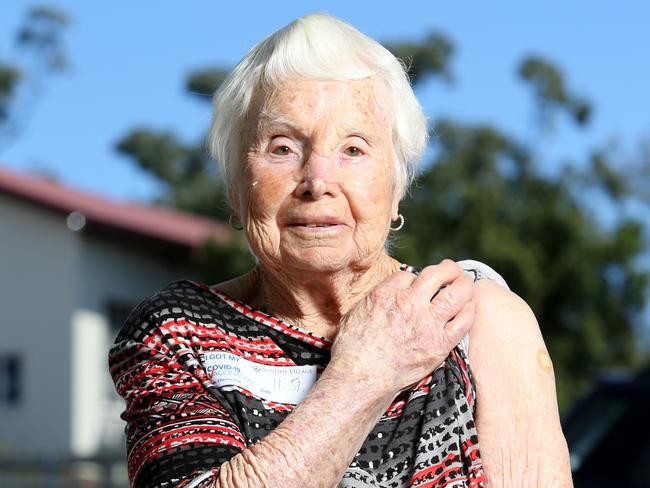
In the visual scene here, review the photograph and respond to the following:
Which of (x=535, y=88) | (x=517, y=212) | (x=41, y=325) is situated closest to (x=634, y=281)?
(x=517, y=212)

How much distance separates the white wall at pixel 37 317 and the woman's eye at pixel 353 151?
19577mm

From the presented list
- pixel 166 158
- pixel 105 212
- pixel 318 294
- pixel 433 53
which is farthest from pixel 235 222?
pixel 166 158

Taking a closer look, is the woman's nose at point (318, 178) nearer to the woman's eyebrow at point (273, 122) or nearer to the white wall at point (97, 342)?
the woman's eyebrow at point (273, 122)

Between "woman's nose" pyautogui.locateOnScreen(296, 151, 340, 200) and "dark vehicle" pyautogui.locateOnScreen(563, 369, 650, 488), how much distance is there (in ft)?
15.3

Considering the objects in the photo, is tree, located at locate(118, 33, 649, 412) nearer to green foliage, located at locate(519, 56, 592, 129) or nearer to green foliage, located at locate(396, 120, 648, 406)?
green foliage, located at locate(396, 120, 648, 406)

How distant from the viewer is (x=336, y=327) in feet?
8.48

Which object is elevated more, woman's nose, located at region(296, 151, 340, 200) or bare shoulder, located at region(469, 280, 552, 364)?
woman's nose, located at region(296, 151, 340, 200)

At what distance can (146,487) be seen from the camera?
2.25 meters

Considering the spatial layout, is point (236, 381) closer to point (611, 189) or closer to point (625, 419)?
point (625, 419)

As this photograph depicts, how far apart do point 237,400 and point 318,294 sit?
31cm

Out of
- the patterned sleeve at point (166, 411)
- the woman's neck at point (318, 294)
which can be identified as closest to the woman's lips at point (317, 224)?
the woman's neck at point (318, 294)

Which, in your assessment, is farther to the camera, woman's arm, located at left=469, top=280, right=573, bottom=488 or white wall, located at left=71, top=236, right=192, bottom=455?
white wall, located at left=71, top=236, right=192, bottom=455

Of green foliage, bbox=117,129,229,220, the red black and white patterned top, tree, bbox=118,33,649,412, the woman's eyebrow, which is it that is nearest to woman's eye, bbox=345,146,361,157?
the woman's eyebrow

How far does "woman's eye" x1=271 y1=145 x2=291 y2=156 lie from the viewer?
248cm
